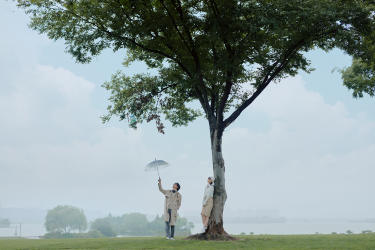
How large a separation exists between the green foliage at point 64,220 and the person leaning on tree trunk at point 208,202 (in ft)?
381

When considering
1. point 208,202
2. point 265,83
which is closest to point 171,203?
point 208,202

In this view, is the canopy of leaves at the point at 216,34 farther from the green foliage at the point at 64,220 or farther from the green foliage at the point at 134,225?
the green foliage at the point at 64,220

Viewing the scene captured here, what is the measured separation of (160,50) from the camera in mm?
20984

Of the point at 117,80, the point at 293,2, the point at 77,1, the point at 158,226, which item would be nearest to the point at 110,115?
the point at 117,80

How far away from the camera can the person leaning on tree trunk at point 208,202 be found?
1994 centimetres

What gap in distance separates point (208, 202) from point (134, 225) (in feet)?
401

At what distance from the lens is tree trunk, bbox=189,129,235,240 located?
19.8m

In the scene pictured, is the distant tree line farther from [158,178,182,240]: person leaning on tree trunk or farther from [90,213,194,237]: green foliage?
[158,178,182,240]: person leaning on tree trunk

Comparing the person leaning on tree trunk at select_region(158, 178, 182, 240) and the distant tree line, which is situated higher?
the person leaning on tree trunk at select_region(158, 178, 182, 240)

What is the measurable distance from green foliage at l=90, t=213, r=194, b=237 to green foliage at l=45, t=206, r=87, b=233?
934 centimetres

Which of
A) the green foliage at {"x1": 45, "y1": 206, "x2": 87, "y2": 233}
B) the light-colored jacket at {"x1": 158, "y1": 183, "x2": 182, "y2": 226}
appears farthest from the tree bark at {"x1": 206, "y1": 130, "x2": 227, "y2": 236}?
the green foliage at {"x1": 45, "y1": 206, "x2": 87, "y2": 233}

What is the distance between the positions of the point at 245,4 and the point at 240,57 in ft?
8.79

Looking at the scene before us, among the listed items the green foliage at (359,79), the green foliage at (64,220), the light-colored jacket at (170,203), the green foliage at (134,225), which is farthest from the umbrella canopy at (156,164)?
the green foliage at (64,220)

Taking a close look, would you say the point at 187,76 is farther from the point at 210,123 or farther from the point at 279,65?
the point at 279,65
